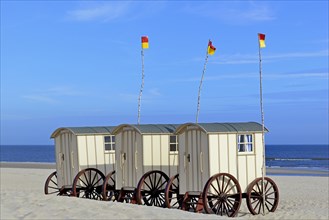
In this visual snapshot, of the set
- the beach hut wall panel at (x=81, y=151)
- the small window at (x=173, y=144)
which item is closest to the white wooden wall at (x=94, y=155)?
the beach hut wall panel at (x=81, y=151)

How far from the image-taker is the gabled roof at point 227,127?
17500 millimetres

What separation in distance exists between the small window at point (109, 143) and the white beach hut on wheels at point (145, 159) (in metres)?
2.16

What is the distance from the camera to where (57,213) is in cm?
1342

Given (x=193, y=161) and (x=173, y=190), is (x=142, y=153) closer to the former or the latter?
(x=173, y=190)

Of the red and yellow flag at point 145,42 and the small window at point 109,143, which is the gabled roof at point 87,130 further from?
the red and yellow flag at point 145,42

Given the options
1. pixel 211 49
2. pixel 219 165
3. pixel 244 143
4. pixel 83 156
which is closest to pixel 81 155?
pixel 83 156

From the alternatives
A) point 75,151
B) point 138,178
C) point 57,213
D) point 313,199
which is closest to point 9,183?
point 75,151

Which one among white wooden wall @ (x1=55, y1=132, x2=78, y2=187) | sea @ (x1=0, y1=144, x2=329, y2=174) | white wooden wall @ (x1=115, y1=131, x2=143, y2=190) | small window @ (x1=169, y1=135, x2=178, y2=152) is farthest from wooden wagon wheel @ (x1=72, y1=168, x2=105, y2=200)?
sea @ (x1=0, y1=144, x2=329, y2=174)

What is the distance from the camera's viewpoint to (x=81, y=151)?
71.5ft

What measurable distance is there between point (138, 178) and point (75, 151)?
10.7 feet

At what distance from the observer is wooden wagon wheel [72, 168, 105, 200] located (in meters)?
21.6

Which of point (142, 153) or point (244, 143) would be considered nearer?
point (244, 143)

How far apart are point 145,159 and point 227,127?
3.27 metres

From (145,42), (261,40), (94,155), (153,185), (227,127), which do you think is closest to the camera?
(227,127)
